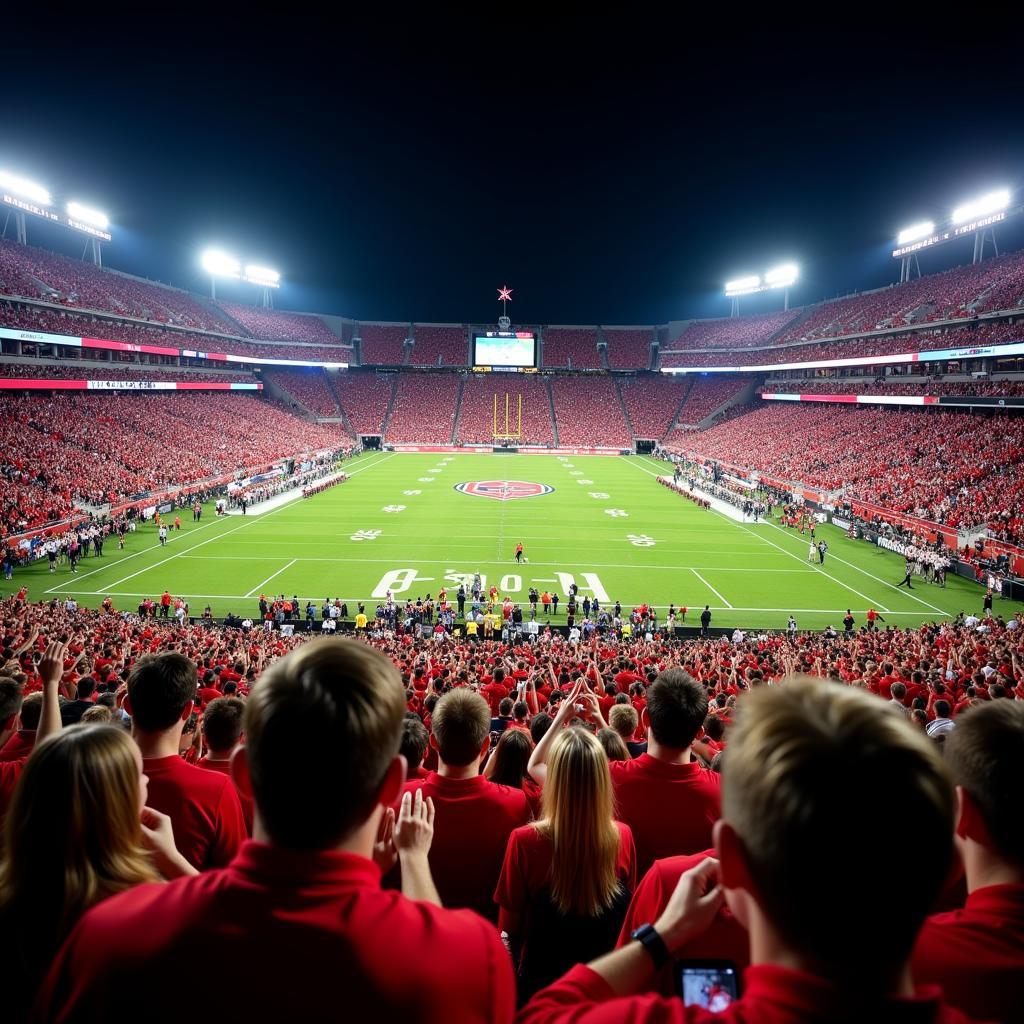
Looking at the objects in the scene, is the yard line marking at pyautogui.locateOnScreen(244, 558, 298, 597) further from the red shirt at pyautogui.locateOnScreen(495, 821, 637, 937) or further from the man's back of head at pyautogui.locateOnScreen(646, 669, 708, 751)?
the red shirt at pyautogui.locateOnScreen(495, 821, 637, 937)

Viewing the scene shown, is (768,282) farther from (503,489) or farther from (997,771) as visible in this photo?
(997,771)

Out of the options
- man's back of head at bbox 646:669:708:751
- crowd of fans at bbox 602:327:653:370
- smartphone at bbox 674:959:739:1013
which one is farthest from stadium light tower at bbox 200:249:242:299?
smartphone at bbox 674:959:739:1013

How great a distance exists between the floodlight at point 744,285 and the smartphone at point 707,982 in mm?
106072

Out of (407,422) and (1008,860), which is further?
(407,422)

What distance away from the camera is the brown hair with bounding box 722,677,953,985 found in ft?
4.60

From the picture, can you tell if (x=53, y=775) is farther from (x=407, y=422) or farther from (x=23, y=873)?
(x=407, y=422)

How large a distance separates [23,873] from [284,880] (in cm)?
125

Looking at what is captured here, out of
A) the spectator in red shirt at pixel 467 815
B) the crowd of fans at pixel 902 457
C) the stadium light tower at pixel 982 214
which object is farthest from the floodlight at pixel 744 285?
the spectator in red shirt at pixel 467 815

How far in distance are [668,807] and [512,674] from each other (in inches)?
374

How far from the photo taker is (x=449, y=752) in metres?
4.18

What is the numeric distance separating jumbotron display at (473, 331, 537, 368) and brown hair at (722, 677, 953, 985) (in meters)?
95.9

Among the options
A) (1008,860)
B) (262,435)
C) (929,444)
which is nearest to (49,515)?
(262,435)

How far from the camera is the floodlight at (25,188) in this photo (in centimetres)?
5347

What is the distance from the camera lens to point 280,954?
1587mm
